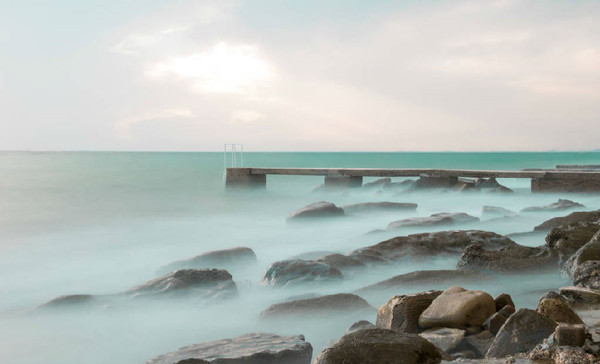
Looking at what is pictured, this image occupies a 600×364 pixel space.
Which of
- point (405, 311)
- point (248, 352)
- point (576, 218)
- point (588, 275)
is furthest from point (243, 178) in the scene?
point (248, 352)

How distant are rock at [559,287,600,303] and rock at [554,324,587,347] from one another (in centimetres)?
158

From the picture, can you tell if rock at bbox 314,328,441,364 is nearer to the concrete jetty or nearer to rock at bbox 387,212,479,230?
rock at bbox 387,212,479,230

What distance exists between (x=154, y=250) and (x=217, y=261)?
12.1 ft

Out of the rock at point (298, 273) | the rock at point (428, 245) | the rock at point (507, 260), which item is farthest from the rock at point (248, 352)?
the rock at point (428, 245)

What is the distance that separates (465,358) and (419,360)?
20.6 inches

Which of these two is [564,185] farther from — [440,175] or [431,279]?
[431,279]

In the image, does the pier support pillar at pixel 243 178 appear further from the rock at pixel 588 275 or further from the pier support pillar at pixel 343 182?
the rock at pixel 588 275

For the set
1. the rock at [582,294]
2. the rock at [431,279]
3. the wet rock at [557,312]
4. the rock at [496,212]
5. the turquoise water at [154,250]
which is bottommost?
the turquoise water at [154,250]

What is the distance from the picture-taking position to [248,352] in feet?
13.0

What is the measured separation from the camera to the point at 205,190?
2567 cm

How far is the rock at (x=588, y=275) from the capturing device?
17.7 ft

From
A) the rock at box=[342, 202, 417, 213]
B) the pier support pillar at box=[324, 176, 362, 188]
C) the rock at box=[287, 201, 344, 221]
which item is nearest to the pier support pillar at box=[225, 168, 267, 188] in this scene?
the pier support pillar at box=[324, 176, 362, 188]

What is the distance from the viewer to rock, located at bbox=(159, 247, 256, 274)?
27.7 feet

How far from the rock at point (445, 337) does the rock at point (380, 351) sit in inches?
19.3
